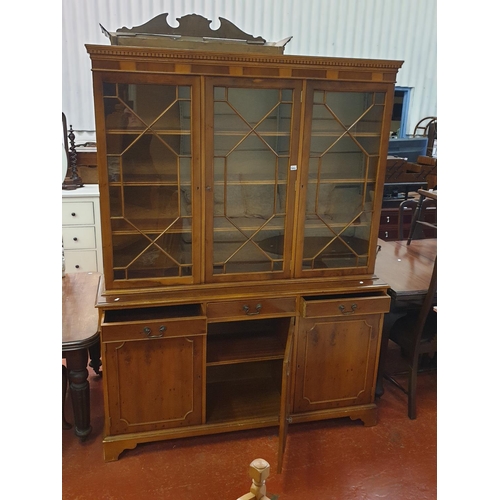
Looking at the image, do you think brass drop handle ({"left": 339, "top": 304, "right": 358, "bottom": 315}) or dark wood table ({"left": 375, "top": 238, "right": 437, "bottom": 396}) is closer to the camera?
brass drop handle ({"left": 339, "top": 304, "right": 358, "bottom": 315})

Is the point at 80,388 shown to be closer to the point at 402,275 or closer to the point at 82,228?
the point at 82,228

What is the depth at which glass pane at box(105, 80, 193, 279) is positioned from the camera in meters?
1.69

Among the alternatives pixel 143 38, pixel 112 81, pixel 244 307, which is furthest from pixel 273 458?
pixel 143 38

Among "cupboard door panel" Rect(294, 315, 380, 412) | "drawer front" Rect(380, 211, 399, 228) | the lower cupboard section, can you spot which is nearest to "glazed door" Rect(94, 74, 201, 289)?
the lower cupboard section

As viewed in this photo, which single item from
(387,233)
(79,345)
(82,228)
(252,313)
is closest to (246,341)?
(252,313)

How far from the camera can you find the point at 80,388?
1939mm

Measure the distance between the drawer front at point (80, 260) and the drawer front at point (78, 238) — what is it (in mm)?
41

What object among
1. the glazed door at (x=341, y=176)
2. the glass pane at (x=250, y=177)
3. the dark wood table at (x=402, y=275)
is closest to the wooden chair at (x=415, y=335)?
the dark wood table at (x=402, y=275)

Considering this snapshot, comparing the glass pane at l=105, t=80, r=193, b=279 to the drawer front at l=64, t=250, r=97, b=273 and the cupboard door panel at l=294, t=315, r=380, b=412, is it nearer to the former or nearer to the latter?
the cupboard door panel at l=294, t=315, r=380, b=412

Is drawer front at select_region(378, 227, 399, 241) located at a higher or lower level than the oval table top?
higher

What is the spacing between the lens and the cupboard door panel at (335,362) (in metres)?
2.04

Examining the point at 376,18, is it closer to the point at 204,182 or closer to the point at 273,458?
the point at 204,182

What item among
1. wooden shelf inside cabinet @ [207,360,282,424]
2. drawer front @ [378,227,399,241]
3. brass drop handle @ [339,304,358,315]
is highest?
drawer front @ [378,227,399,241]

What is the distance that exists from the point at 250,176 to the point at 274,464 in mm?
1273
